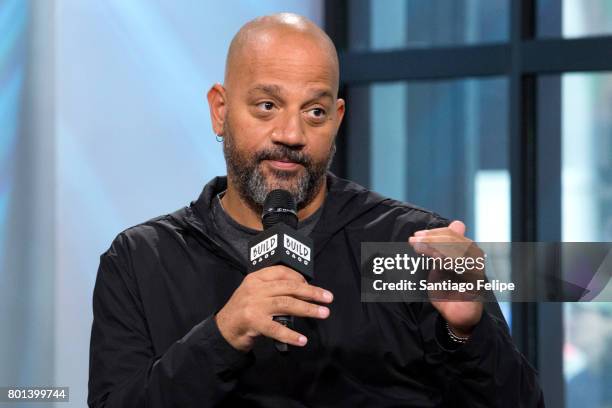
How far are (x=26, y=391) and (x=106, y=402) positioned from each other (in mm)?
1009

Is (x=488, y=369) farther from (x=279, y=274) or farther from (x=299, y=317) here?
(x=279, y=274)

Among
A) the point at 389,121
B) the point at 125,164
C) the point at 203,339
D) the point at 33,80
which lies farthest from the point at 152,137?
the point at 203,339

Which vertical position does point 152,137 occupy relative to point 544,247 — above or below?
above

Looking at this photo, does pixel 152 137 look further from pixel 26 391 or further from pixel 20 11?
pixel 26 391

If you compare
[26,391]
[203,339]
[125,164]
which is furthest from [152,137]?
[203,339]

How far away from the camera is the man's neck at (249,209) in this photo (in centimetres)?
200

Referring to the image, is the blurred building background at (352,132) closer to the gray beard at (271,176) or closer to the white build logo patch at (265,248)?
the gray beard at (271,176)

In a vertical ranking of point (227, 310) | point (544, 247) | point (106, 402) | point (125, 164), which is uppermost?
point (125, 164)

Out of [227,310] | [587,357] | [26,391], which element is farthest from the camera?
[587,357]

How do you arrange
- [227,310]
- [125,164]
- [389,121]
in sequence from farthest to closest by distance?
[389,121]
[125,164]
[227,310]

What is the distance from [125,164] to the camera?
302 cm

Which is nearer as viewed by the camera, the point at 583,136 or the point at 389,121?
the point at 583,136

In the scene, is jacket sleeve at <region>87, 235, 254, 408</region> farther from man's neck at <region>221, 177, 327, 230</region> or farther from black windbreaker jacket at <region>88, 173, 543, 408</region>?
man's neck at <region>221, 177, 327, 230</region>

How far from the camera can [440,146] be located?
407 cm
